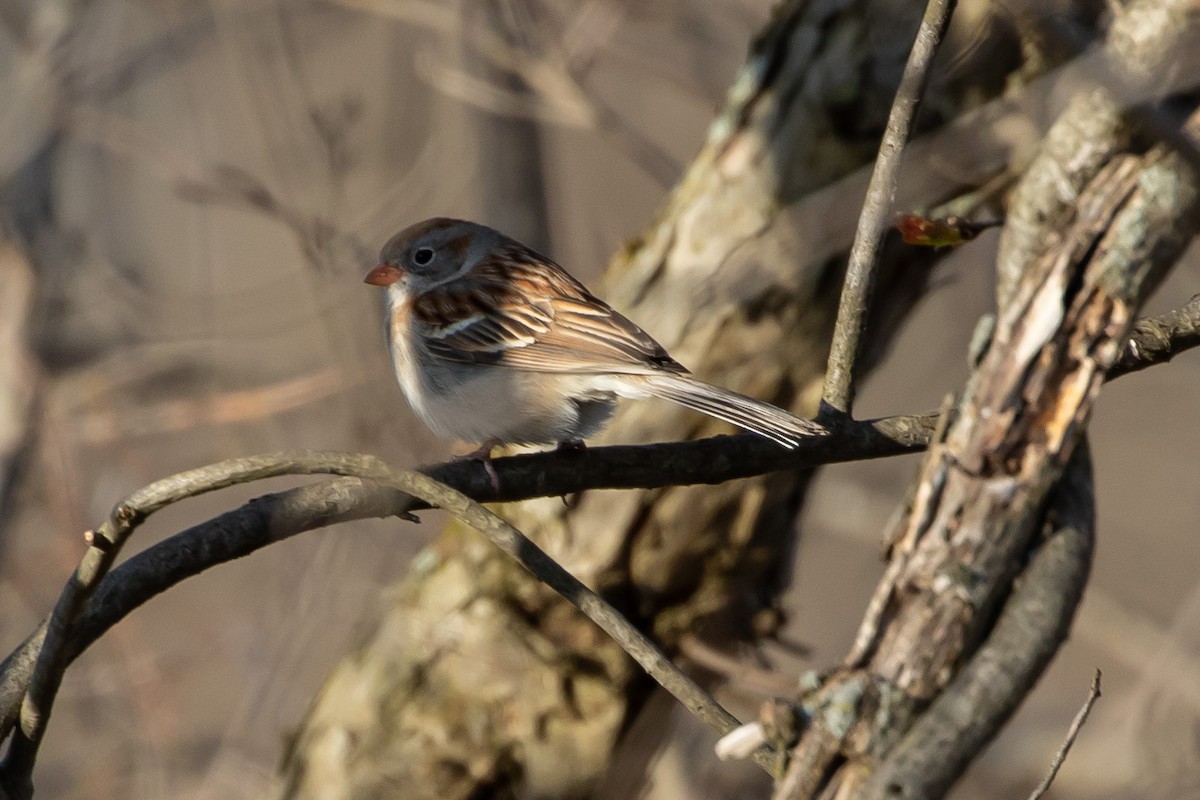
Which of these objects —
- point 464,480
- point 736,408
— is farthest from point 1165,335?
point 464,480

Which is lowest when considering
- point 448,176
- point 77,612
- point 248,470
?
point 77,612

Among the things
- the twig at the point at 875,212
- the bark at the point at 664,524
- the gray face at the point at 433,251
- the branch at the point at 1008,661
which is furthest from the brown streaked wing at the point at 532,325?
the branch at the point at 1008,661

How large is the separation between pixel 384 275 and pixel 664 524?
1122mm

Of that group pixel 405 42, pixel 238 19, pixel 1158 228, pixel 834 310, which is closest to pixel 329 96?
pixel 405 42

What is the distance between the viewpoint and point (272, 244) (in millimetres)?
9469

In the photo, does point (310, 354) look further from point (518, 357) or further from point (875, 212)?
point (875, 212)

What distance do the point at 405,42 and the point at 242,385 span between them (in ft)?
7.22

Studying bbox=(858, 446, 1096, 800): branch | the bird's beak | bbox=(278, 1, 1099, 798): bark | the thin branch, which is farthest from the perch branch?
the bird's beak

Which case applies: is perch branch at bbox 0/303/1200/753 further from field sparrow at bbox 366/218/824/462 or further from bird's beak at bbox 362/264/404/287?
bird's beak at bbox 362/264/404/287

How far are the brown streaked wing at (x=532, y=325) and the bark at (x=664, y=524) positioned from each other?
1.43 feet

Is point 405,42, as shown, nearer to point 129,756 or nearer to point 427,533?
point 427,533

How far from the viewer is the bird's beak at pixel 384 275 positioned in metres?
3.89

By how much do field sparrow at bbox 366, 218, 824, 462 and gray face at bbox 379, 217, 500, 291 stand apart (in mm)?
44

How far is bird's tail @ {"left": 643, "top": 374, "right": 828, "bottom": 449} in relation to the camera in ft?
7.86
